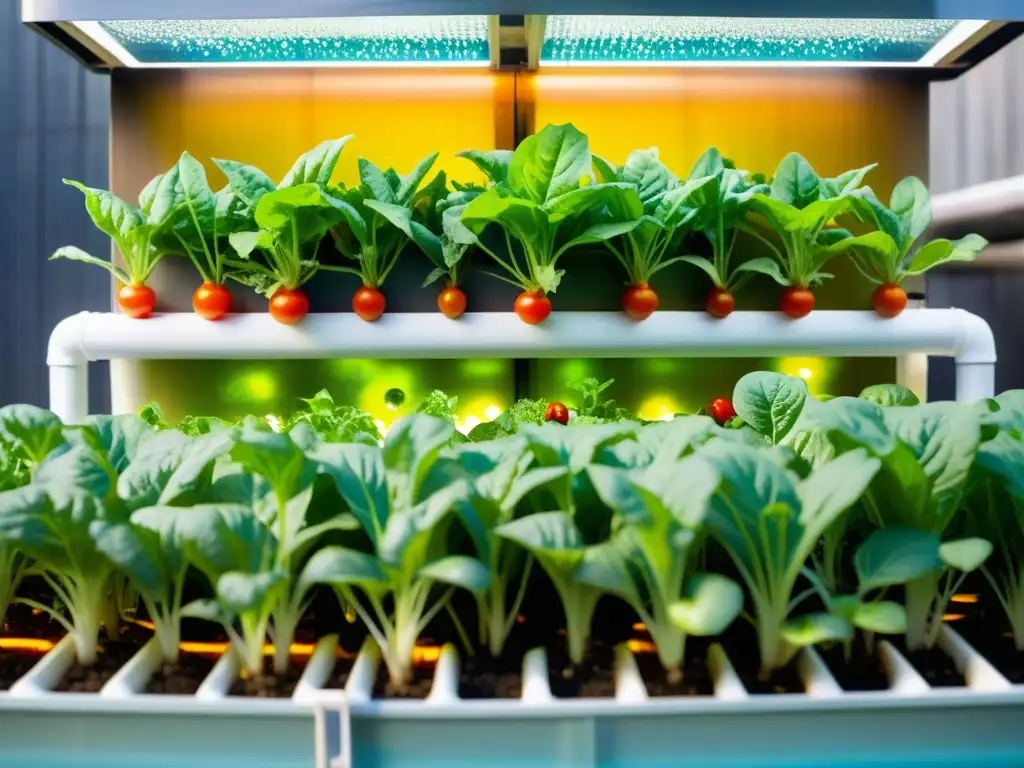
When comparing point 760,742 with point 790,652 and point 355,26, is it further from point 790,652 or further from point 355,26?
point 355,26

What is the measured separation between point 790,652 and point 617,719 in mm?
156

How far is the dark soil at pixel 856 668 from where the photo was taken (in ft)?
2.00

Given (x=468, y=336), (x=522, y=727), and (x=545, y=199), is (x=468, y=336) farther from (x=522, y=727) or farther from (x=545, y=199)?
(x=522, y=727)

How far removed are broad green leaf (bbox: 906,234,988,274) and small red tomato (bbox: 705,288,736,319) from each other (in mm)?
349

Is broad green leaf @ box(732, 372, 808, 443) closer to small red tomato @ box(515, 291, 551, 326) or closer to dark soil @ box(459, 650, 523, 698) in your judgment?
dark soil @ box(459, 650, 523, 698)

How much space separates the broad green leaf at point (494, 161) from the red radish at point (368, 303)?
281mm

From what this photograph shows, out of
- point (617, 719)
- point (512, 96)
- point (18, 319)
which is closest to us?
point (617, 719)

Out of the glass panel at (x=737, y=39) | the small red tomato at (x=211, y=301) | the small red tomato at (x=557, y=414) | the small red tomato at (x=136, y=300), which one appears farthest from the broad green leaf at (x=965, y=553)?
the small red tomato at (x=136, y=300)

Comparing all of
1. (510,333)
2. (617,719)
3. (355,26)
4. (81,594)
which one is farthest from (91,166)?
(617,719)

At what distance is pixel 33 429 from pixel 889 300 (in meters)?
1.38

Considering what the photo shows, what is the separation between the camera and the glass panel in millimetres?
1442

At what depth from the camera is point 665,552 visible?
58 centimetres

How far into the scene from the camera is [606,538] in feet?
2.16

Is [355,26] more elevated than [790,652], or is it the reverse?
[355,26]
